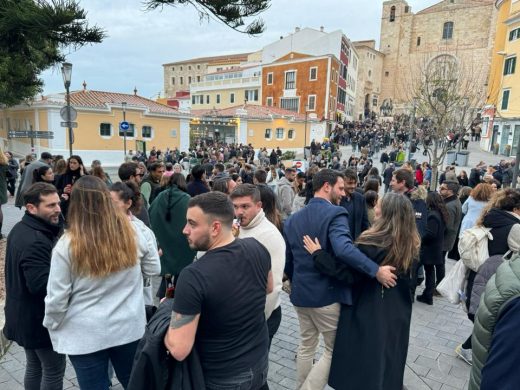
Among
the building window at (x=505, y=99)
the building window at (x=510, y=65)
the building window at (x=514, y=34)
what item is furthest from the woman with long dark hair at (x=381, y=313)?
the building window at (x=514, y=34)

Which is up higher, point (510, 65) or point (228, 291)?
point (510, 65)

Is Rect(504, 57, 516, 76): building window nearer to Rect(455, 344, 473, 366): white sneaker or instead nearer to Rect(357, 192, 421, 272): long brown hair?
Rect(455, 344, 473, 366): white sneaker

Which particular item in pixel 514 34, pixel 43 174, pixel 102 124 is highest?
pixel 514 34

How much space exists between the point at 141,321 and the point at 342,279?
4.86ft

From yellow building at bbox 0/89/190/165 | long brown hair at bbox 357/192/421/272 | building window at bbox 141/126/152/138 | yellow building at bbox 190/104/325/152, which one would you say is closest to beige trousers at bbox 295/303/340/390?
long brown hair at bbox 357/192/421/272

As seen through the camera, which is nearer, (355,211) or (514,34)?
(355,211)

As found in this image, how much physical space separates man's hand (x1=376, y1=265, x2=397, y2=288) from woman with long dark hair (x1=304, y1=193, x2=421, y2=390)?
0.25 ft

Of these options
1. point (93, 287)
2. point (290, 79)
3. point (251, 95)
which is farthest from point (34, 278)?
point (251, 95)

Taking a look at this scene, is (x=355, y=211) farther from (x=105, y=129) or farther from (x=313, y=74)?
(x=313, y=74)

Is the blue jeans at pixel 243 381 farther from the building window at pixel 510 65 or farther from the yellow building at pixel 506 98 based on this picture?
the building window at pixel 510 65

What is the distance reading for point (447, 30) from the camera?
64.9m

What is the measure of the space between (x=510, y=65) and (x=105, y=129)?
32.9 m

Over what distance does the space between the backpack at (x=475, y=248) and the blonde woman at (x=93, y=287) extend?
10.5 ft

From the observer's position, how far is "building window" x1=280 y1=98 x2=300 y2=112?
4625 cm
